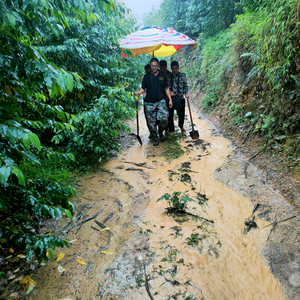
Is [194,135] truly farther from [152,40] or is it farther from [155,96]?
[152,40]

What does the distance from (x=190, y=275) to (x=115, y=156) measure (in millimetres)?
3419

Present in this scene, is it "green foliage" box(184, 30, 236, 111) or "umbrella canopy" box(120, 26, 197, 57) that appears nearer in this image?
"umbrella canopy" box(120, 26, 197, 57)

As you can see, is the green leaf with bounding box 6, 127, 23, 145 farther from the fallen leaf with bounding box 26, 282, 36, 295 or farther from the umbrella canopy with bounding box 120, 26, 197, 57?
the umbrella canopy with bounding box 120, 26, 197, 57

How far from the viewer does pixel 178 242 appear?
93.6 inches

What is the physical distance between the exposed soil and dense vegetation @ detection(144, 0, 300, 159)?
3.01 feet

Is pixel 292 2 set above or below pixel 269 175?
above

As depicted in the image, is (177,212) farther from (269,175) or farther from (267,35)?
(267,35)

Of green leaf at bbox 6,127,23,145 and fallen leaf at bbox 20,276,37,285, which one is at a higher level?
green leaf at bbox 6,127,23,145

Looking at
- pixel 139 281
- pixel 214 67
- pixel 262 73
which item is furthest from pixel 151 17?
pixel 139 281

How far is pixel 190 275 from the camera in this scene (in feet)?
6.55

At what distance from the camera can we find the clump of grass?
16.1 feet

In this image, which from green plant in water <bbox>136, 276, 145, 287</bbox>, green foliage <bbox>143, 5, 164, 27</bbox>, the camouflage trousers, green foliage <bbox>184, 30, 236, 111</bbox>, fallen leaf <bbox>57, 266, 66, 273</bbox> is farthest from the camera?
green foliage <bbox>143, 5, 164, 27</bbox>

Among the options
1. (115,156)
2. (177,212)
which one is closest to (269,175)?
(177,212)

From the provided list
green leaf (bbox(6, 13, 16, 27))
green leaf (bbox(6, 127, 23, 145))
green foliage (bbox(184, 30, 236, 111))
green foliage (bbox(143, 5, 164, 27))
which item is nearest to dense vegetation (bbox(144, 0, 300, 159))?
green foliage (bbox(184, 30, 236, 111))
